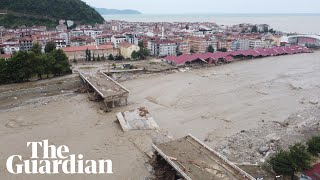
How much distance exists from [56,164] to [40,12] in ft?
247

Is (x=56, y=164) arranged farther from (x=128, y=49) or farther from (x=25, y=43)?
(x=25, y=43)

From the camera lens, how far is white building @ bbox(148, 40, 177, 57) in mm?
47062

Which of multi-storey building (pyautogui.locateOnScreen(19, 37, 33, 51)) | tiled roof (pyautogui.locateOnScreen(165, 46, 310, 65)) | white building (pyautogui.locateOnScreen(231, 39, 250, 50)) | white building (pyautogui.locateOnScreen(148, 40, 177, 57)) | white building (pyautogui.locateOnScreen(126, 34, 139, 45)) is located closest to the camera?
tiled roof (pyautogui.locateOnScreen(165, 46, 310, 65))

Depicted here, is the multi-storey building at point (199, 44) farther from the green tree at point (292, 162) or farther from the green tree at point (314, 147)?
the green tree at point (292, 162)

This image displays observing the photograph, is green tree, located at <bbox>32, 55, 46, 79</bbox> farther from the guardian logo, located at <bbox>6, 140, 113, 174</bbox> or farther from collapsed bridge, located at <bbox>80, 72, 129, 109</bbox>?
the guardian logo, located at <bbox>6, 140, 113, 174</bbox>

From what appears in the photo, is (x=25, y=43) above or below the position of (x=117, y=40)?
below

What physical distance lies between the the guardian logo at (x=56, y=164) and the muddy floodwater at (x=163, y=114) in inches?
16.1

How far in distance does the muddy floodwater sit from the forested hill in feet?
185

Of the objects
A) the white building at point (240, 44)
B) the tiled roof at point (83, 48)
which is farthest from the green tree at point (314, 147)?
the white building at point (240, 44)

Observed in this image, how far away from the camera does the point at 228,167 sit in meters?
12.9

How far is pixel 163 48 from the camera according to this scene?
155 ft

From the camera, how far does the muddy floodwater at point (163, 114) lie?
56.5 feet

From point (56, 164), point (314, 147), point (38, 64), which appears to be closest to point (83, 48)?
point (38, 64)

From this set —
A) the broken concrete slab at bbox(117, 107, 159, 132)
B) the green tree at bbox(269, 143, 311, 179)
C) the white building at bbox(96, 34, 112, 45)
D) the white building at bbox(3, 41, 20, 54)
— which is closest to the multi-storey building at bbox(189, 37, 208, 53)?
the white building at bbox(96, 34, 112, 45)
